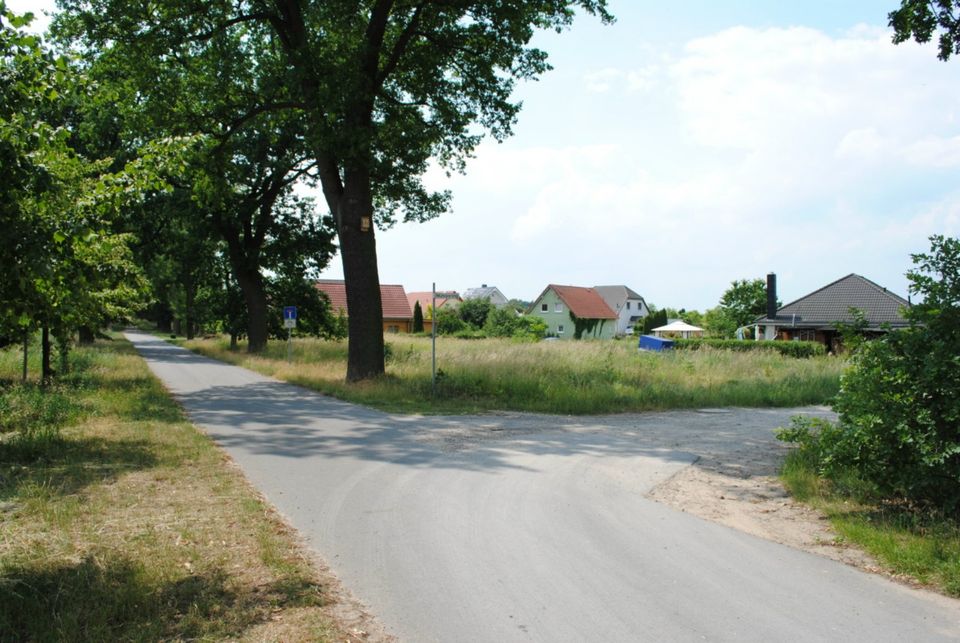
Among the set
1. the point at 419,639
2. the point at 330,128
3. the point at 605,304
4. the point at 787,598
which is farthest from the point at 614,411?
the point at 605,304

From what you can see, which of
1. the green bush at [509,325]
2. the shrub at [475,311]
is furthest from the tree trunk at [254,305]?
the shrub at [475,311]

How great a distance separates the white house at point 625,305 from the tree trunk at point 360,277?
78.1m

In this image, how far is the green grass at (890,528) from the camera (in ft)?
16.3

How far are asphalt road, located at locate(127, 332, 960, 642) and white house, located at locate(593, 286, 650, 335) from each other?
86.8 meters

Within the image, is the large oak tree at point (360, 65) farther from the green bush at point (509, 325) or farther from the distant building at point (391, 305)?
the distant building at point (391, 305)

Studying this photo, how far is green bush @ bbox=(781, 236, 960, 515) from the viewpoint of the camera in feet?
19.0

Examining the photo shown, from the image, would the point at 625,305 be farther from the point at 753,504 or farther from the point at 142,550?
the point at 142,550

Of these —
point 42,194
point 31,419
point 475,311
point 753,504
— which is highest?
point 475,311

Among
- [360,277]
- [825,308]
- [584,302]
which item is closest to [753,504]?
[360,277]

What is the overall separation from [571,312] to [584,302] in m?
4.90

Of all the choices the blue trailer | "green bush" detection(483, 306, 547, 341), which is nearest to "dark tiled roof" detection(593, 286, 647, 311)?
"green bush" detection(483, 306, 547, 341)

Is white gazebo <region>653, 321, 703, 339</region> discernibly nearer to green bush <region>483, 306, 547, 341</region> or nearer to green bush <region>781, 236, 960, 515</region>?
green bush <region>483, 306, 547, 341</region>

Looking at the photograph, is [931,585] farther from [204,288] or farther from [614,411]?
[204,288]

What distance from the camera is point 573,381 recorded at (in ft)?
58.9
